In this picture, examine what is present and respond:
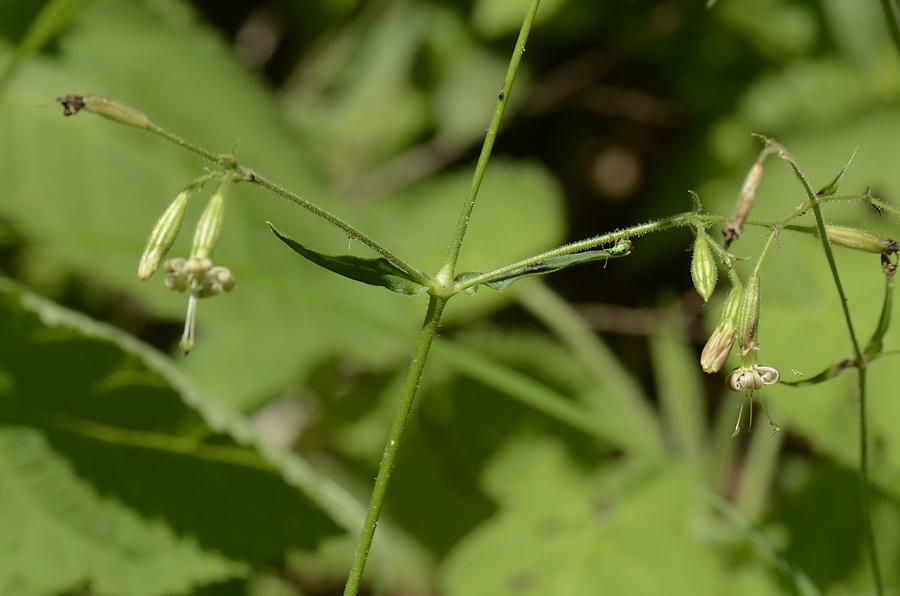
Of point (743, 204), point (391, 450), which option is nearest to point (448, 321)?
point (391, 450)

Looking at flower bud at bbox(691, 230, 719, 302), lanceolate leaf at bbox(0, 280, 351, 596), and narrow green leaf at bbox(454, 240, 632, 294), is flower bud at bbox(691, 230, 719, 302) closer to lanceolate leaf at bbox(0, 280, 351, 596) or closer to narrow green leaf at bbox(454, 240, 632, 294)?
narrow green leaf at bbox(454, 240, 632, 294)

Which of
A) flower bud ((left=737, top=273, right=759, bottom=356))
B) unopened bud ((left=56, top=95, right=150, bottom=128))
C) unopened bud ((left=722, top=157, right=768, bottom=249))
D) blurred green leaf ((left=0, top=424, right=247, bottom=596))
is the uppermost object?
unopened bud ((left=722, top=157, right=768, bottom=249))

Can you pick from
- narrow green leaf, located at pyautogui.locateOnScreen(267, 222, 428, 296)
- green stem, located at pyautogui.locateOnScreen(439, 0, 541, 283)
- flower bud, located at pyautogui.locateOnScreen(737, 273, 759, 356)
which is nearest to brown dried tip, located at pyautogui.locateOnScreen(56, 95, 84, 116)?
narrow green leaf, located at pyautogui.locateOnScreen(267, 222, 428, 296)

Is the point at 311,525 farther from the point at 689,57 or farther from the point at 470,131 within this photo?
the point at 689,57

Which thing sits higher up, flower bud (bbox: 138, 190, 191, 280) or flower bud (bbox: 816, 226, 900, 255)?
flower bud (bbox: 816, 226, 900, 255)

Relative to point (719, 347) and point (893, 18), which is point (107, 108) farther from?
point (893, 18)

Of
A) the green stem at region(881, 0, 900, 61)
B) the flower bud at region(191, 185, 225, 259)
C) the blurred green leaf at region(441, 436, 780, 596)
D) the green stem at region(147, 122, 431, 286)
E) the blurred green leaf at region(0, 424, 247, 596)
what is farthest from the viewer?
the blurred green leaf at region(441, 436, 780, 596)

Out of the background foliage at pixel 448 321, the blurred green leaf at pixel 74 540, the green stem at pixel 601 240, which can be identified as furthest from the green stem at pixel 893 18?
the blurred green leaf at pixel 74 540

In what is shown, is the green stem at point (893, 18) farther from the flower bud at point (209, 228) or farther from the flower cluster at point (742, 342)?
the flower bud at point (209, 228)
